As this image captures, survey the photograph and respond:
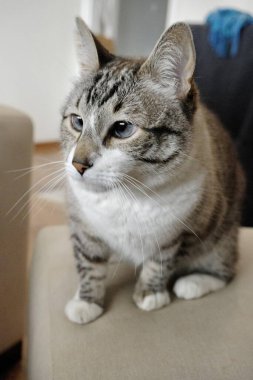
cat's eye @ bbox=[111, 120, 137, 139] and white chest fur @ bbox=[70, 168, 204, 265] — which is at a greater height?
cat's eye @ bbox=[111, 120, 137, 139]

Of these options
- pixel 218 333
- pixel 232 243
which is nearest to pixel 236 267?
pixel 232 243

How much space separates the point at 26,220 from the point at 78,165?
354 mm

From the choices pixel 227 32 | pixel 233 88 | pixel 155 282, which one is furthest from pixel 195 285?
pixel 227 32

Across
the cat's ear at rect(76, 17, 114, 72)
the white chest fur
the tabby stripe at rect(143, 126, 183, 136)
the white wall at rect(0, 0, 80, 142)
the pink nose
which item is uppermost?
the cat's ear at rect(76, 17, 114, 72)

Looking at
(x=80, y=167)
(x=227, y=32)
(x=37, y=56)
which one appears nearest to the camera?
(x=80, y=167)

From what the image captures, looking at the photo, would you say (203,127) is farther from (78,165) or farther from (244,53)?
(244,53)

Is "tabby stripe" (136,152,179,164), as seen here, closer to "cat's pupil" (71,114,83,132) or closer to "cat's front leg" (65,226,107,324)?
"cat's pupil" (71,114,83,132)

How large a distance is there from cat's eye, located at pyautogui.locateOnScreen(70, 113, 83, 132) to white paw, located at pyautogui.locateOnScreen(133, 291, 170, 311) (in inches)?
14.0

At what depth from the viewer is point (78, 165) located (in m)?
0.63

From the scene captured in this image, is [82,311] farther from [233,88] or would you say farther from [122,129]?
[233,88]

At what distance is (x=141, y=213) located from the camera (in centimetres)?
74

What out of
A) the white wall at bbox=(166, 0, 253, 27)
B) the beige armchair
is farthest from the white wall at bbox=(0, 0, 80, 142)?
the beige armchair

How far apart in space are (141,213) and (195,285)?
0.22 meters

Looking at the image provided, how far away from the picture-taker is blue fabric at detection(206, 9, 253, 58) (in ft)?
4.08
